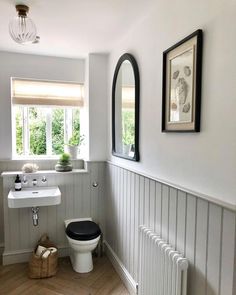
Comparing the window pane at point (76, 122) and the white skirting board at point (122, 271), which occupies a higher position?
the window pane at point (76, 122)

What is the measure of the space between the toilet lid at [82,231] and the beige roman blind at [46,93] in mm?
1474

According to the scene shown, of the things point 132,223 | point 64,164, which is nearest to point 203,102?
point 132,223

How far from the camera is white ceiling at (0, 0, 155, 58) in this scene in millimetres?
1835

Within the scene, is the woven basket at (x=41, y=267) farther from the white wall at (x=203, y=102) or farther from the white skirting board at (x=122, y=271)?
the white wall at (x=203, y=102)

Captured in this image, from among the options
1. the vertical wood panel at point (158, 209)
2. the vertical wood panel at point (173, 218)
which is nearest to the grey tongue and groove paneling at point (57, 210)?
the vertical wood panel at point (158, 209)

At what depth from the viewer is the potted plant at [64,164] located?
9.85ft

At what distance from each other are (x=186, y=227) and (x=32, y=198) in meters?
1.63

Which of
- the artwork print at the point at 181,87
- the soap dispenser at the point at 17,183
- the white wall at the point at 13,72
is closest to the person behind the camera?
the artwork print at the point at 181,87

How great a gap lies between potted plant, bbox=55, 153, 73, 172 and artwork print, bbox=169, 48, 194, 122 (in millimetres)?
1686

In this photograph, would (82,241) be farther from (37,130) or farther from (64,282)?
(37,130)

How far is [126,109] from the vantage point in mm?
2486

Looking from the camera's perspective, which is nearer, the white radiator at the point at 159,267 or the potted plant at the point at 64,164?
the white radiator at the point at 159,267

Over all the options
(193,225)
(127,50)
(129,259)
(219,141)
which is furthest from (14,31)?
(129,259)

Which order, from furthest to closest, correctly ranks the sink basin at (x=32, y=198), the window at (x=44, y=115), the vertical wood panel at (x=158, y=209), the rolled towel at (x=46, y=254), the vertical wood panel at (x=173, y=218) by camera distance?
the window at (x=44, y=115), the rolled towel at (x=46, y=254), the sink basin at (x=32, y=198), the vertical wood panel at (x=158, y=209), the vertical wood panel at (x=173, y=218)
